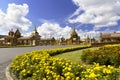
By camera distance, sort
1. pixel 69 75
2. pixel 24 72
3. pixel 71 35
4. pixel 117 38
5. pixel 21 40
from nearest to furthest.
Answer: pixel 69 75 → pixel 24 72 → pixel 117 38 → pixel 71 35 → pixel 21 40

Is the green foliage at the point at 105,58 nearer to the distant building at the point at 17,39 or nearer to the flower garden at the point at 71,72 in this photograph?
the flower garden at the point at 71,72

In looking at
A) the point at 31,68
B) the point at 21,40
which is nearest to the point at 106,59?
the point at 31,68

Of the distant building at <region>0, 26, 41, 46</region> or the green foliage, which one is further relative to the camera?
the distant building at <region>0, 26, 41, 46</region>

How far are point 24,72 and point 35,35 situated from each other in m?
94.1

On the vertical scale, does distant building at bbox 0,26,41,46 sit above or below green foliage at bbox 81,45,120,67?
above

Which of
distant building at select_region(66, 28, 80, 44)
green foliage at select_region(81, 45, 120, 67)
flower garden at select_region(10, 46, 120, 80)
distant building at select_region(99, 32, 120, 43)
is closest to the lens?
flower garden at select_region(10, 46, 120, 80)

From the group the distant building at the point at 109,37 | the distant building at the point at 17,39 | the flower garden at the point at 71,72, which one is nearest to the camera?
the flower garden at the point at 71,72

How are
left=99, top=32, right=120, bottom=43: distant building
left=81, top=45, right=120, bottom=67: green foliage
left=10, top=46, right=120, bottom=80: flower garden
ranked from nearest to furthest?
1. left=10, top=46, right=120, bottom=80: flower garden
2. left=81, top=45, right=120, bottom=67: green foliage
3. left=99, top=32, right=120, bottom=43: distant building

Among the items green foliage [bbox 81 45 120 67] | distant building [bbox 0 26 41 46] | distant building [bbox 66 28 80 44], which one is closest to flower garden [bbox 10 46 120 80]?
green foliage [bbox 81 45 120 67]

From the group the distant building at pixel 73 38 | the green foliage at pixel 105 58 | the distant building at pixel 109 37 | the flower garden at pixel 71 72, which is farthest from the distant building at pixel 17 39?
the flower garden at pixel 71 72

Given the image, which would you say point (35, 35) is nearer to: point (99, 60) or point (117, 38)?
point (117, 38)

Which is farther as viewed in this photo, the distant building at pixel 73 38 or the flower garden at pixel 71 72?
the distant building at pixel 73 38

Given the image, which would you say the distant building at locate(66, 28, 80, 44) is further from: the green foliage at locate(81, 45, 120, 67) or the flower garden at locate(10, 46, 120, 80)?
the flower garden at locate(10, 46, 120, 80)

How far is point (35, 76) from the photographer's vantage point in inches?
291
